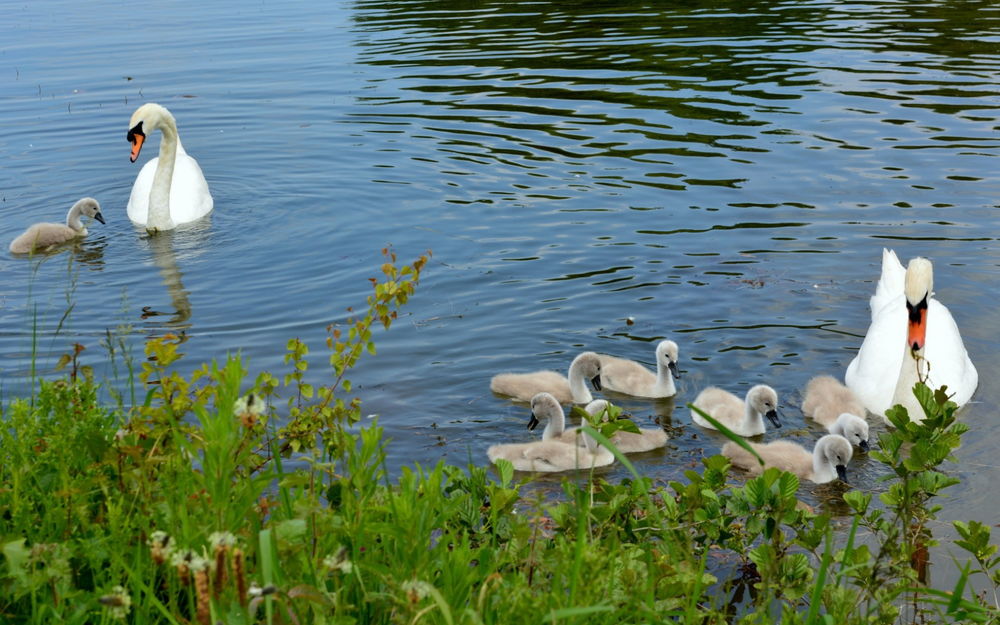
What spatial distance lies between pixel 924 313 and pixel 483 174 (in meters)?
6.02

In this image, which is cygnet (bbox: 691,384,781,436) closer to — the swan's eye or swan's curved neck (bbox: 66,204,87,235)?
swan's curved neck (bbox: 66,204,87,235)

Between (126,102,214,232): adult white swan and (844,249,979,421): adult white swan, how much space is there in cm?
616

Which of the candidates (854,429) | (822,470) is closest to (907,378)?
(854,429)

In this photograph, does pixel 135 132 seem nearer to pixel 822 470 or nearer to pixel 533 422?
pixel 533 422

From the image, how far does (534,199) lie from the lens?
11.4 m

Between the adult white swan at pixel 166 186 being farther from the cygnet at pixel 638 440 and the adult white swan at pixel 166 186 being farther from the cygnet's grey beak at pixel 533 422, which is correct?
the cygnet at pixel 638 440

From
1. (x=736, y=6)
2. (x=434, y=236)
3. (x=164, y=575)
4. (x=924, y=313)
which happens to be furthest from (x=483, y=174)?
(x=736, y=6)

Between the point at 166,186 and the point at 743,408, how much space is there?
19.4 ft

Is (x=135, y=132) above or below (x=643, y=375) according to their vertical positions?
above

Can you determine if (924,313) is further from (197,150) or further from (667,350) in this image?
(197,150)

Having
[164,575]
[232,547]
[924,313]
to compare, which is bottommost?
[924,313]

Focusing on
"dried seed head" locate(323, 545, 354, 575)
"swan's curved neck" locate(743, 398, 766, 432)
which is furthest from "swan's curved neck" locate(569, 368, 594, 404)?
"dried seed head" locate(323, 545, 354, 575)

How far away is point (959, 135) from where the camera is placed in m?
13.3

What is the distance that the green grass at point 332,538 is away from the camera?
2857 mm
